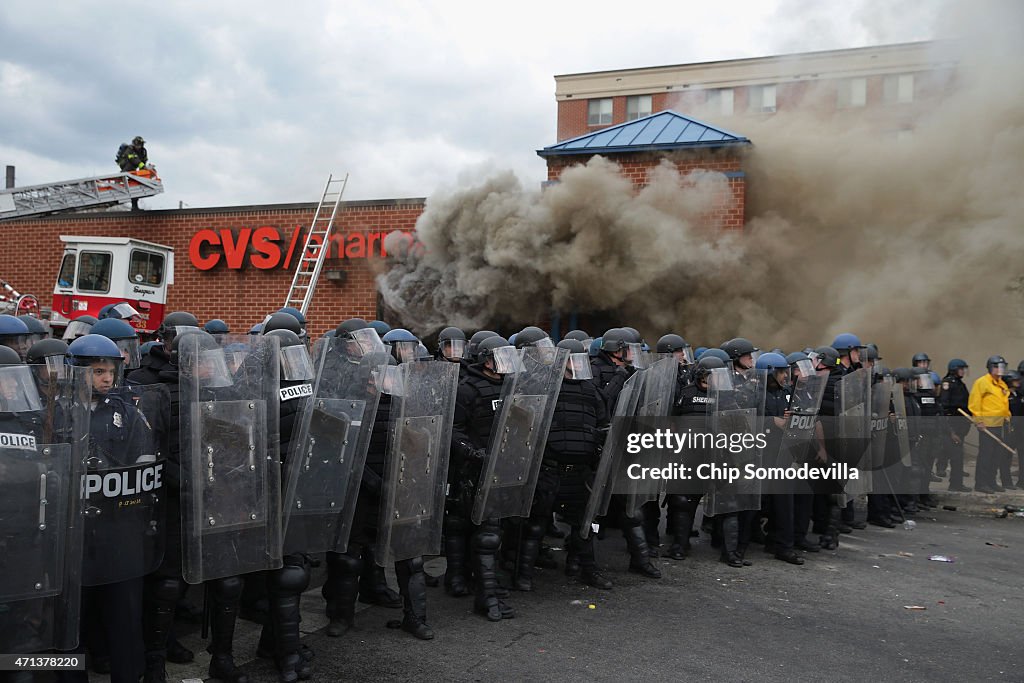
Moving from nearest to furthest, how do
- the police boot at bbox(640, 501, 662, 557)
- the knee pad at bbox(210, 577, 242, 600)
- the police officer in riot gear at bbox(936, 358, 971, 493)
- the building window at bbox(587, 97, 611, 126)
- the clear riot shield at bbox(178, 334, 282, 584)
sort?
1. the clear riot shield at bbox(178, 334, 282, 584)
2. the knee pad at bbox(210, 577, 242, 600)
3. the police boot at bbox(640, 501, 662, 557)
4. the police officer in riot gear at bbox(936, 358, 971, 493)
5. the building window at bbox(587, 97, 611, 126)

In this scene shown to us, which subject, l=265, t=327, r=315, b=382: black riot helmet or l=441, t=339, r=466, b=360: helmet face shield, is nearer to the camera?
l=265, t=327, r=315, b=382: black riot helmet

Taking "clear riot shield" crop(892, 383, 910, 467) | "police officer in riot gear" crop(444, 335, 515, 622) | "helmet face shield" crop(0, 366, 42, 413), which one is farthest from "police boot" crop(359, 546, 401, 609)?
"clear riot shield" crop(892, 383, 910, 467)

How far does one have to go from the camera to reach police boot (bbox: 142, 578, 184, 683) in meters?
3.69

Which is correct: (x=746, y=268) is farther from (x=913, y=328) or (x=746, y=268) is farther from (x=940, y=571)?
(x=940, y=571)

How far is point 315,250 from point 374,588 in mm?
10103

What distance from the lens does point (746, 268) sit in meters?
12.2

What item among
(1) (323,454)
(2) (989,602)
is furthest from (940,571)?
(1) (323,454)

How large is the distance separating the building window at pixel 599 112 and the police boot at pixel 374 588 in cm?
3092

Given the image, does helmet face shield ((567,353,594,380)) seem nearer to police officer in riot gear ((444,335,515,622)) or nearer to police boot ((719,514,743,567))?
police officer in riot gear ((444,335,515,622))

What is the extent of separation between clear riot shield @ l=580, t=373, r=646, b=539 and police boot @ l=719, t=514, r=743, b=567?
1.24 meters

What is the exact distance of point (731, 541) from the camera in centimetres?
663

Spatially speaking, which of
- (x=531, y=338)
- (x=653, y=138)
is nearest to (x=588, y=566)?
(x=531, y=338)

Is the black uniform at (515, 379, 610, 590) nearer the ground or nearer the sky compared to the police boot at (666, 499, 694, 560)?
nearer the sky

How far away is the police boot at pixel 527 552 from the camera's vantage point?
5.80 meters
